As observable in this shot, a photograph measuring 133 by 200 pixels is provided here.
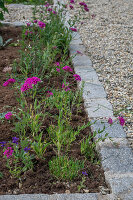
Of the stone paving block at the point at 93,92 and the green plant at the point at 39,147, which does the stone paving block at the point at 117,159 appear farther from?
the stone paving block at the point at 93,92

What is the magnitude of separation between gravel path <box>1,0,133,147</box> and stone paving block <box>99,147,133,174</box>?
278mm

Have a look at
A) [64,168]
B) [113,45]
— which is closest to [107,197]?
[64,168]

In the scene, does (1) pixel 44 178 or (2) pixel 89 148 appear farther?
(2) pixel 89 148

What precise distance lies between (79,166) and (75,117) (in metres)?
0.73

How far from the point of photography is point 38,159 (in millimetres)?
2113

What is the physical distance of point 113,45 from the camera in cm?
468

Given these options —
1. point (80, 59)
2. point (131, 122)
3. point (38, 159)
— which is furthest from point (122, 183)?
point (80, 59)

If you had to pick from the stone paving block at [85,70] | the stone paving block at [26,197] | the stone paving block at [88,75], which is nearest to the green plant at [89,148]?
the stone paving block at [26,197]

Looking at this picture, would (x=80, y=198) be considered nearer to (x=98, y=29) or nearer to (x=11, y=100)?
(x=11, y=100)

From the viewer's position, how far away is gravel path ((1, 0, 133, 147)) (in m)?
3.14

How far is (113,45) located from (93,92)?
1866mm

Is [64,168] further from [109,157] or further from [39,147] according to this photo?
[109,157]

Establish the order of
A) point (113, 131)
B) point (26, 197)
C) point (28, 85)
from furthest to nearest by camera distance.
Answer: point (113, 131), point (28, 85), point (26, 197)

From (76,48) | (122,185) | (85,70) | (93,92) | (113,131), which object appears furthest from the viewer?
(76,48)
